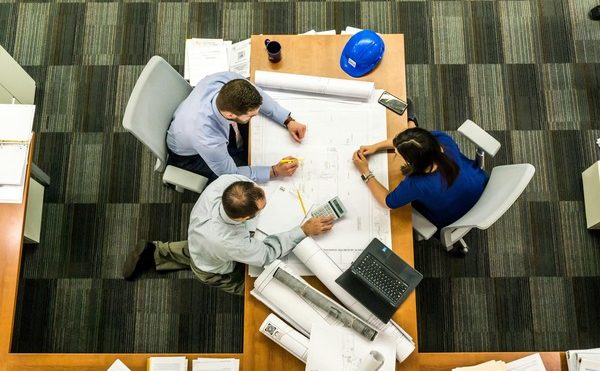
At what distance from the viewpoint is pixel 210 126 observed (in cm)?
199

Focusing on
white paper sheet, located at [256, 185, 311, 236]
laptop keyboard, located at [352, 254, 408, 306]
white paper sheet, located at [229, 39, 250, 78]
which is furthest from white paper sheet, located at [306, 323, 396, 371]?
white paper sheet, located at [229, 39, 250, 78]

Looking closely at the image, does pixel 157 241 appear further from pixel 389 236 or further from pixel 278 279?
pixel 389 236

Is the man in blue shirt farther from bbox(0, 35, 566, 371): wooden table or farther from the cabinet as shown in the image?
the cabinet

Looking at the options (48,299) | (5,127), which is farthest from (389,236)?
(48,299)

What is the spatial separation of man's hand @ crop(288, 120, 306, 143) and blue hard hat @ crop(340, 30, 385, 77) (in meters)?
0.33

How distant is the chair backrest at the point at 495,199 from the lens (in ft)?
5.62

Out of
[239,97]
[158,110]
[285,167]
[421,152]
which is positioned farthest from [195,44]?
[421,152]

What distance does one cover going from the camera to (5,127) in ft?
6.88

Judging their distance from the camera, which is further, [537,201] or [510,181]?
[537,201]

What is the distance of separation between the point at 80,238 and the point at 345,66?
5.75 ft

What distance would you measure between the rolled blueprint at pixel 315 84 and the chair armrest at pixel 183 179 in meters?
0.48

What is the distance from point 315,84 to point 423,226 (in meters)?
0.73

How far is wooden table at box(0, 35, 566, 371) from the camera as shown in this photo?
1.74 meters

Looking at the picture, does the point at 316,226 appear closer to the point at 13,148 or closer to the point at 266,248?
the point at 266,248
